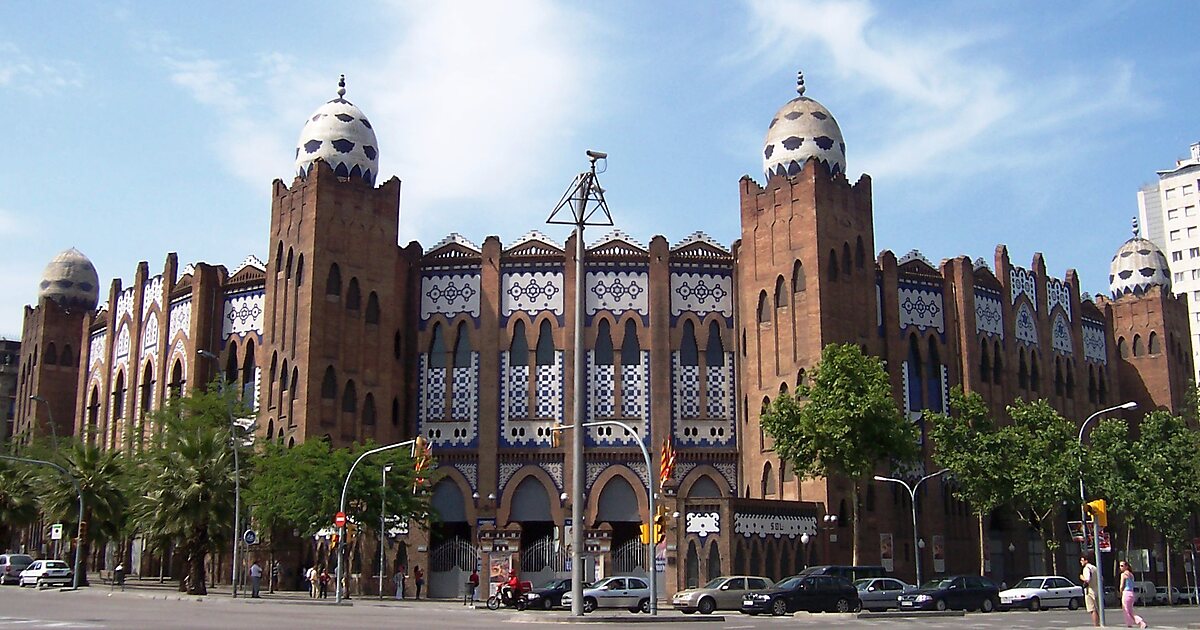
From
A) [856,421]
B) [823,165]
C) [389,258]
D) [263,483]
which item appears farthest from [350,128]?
[856,421]

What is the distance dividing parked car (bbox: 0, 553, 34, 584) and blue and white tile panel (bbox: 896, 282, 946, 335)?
4146 centimetres

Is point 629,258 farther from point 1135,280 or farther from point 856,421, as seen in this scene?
point 1135,280

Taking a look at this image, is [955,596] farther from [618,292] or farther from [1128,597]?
[618,292]

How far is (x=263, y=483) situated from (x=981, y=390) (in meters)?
32.0

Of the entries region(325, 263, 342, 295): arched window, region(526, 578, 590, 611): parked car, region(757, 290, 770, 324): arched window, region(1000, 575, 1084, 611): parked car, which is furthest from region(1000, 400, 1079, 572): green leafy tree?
region(325, 263, 342, 295): arched window

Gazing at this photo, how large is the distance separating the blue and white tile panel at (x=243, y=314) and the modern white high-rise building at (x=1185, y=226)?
8689 centimetres

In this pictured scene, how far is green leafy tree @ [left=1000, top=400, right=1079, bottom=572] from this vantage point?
156 feet

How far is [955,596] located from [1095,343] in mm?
29208

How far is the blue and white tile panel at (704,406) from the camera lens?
53812mm

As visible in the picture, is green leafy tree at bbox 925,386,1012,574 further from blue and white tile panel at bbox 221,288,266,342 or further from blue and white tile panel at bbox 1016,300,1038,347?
blue and white tile panel at bbox 221,288,266,342

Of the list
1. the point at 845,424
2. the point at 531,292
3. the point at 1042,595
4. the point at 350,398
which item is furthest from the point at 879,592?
the point at 350,398

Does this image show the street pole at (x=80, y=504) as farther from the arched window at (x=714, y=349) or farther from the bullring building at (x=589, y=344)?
the arched window at (x=714, y=349)

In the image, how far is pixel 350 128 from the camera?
5572 centimetres

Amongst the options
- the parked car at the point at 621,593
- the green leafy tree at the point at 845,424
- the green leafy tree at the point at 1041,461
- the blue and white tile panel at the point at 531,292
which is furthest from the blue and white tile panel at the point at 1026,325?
the parked car at the point at 621,593
